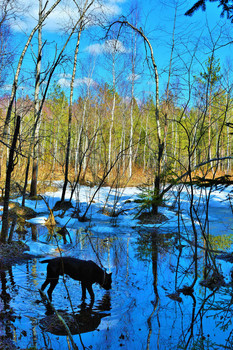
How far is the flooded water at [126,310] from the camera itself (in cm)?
328

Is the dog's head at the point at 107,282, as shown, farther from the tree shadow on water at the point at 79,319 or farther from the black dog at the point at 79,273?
the tree shadow on water at the point at 79,319

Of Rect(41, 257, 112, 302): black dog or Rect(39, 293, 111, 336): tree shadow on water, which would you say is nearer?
Rect(39, 293, 111, 336): tree shadow on water

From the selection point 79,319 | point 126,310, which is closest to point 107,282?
point 126,310

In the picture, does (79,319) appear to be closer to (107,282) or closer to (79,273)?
(79,273)

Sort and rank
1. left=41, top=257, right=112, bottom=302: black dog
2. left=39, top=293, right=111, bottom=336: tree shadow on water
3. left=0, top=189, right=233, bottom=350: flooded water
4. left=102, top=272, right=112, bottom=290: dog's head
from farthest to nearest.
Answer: left=102, top=272, right=112, bottom=290: dog's head
left=41, top=257, right=112, bottom=302: black dog
left=39, top=293, right=111, bottom=336: tree shadow on water
left=0, top=189, right=233, bottom=350: flooded water

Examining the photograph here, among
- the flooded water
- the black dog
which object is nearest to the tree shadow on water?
the flooded water

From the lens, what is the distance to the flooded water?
129 inches

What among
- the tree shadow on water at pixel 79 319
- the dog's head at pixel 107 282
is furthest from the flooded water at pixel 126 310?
the dog's head at pixel 107 282

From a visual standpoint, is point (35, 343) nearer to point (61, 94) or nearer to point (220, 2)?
point (220, 2)

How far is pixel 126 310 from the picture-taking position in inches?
158

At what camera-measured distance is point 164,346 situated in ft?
10.5

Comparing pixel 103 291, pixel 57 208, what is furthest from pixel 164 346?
pixel 57 208

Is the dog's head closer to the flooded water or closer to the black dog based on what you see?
the black dog

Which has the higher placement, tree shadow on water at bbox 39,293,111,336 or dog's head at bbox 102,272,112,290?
dog's head at bbox 102,272,112,290
